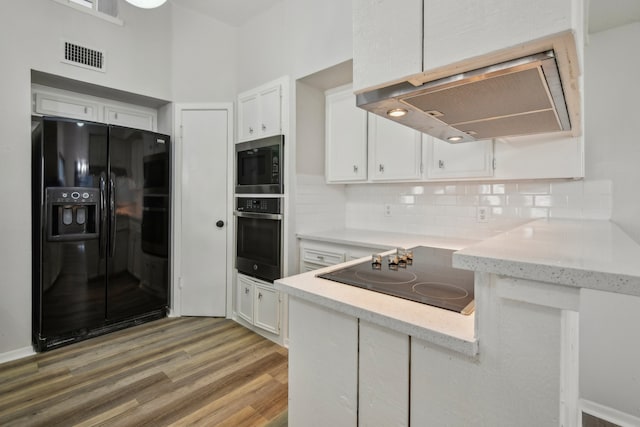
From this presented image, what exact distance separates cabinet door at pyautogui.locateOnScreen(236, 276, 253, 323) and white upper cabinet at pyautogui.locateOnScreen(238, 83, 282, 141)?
1.46 metres

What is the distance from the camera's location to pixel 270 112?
2.79m

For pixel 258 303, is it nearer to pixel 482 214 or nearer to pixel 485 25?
pixel 482 214

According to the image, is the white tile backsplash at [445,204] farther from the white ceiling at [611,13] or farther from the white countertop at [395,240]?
the white ceiling at [611,13]

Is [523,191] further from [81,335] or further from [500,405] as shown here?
[81,335]

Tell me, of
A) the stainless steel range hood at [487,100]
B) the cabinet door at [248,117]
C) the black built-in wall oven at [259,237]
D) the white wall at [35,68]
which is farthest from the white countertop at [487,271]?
the white wall at [35,68]

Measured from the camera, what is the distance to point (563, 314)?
0.62m

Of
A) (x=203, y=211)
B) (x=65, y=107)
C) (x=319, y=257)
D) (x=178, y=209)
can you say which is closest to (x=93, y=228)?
(x=178, y=209)

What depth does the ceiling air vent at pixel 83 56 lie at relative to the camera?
8.51 ft

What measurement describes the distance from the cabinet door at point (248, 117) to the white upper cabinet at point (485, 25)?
2313 mm

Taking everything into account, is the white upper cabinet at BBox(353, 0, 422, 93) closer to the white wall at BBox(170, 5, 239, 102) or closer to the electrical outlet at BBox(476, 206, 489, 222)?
the electrical outlet at BBox(476, 206, 489, 222)

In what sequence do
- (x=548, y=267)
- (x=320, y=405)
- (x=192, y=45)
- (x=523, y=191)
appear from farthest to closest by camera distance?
(x=192, y=45) → (x=523, y=191) → (x=320, y=405) → (x=548, y=267)

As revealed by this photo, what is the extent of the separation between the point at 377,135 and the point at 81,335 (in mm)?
3071

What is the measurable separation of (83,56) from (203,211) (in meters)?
1.72

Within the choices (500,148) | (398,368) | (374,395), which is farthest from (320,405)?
(500,148)
